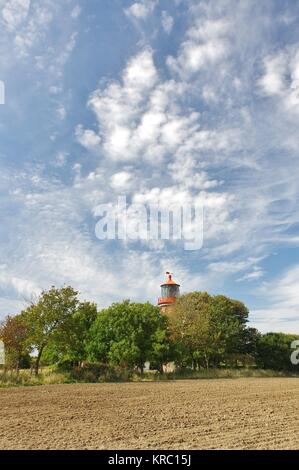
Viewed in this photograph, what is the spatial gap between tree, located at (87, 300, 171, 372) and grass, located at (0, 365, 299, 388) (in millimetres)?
2138

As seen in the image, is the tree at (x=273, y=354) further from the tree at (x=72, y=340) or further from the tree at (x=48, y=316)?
the tree at (x=48, y=316)

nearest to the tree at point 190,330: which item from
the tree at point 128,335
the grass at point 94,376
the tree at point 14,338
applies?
the grass at point 94,376

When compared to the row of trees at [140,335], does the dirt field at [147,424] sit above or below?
below

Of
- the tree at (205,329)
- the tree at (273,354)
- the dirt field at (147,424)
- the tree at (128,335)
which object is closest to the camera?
the dirt field at (147,424)

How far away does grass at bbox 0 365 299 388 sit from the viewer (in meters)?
31.7

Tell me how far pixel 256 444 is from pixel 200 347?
41.1m

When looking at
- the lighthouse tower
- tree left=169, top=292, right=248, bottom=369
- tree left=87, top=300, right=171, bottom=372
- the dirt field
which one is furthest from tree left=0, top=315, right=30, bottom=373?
the lighthouse tower

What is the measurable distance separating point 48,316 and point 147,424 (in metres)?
24.9

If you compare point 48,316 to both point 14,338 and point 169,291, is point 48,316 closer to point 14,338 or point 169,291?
point 14,338

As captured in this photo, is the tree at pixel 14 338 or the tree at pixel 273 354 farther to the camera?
the tree at pixel 273 354

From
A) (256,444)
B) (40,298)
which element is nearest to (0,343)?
(40,298)

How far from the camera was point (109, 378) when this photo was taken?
124ft

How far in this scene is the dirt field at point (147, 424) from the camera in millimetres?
10609

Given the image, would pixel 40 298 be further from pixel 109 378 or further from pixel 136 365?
pixel 136 365
